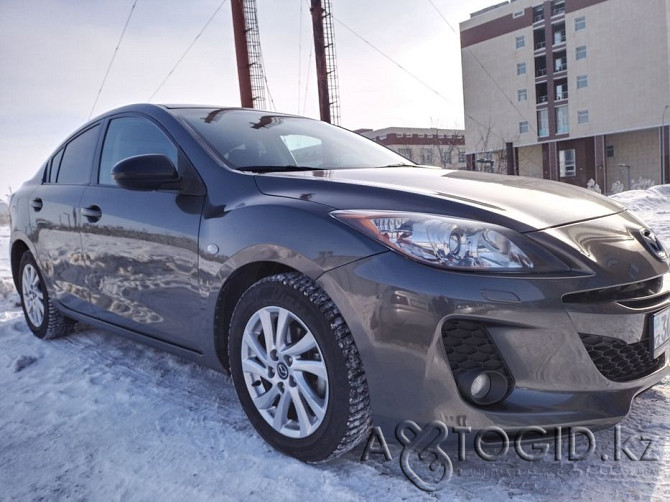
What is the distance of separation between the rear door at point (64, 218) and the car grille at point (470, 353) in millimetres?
2426

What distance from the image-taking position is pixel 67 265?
353cm

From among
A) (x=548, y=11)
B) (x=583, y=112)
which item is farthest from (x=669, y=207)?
(x=548, y=11)

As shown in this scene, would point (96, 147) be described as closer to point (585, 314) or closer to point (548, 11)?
point (585, 314)

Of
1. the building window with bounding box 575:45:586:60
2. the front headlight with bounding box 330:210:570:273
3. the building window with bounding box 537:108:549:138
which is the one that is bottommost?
the front headlight with bounding box 330:210:570:273

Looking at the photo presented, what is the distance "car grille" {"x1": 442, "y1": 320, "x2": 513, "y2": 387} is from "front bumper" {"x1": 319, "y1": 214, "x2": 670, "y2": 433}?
17 millimetres

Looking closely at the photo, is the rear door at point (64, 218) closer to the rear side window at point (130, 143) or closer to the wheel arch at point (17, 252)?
the rear side window at point (130, 143)

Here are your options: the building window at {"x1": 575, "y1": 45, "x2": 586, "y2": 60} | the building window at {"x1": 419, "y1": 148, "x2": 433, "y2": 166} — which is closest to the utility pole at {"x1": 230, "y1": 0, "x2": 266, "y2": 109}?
the building window at {"x1": 575, "y1": 45, "x2": 586, "y2": 60}

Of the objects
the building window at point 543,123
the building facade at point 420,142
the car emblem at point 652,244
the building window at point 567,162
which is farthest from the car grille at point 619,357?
the building facade at point 420,142

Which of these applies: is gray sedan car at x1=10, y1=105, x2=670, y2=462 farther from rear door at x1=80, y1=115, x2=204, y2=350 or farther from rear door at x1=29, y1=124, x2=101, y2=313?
rear door at x1=29, y1=124, x2=101, y2=313

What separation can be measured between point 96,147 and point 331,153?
152 cm

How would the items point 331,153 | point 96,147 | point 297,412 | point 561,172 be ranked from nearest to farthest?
point 297,412 < point 331,153 < point 96,147 < point 561,172

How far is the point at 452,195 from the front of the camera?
2.10 m

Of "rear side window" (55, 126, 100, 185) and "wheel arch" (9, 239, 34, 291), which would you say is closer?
"rear side window" (55, 126, 100, 185)

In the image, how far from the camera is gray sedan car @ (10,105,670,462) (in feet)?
5.77
